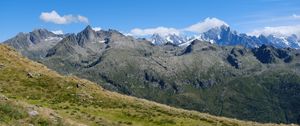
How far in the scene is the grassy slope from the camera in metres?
44.3

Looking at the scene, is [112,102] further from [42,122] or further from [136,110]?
[42,122]

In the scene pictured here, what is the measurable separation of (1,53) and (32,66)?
480 centimetres

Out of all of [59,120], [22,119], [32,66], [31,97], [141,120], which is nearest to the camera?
[22,119]

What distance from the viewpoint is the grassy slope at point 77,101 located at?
44.3 m

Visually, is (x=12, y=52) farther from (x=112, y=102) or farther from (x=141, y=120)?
(x=141, y=120)

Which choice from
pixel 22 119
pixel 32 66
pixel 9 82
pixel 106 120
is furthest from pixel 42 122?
pixel 32 66

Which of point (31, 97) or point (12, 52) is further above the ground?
point (12, 52)

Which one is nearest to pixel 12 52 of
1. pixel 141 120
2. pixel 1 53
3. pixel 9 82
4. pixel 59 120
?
pixel 1 53

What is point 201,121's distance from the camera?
4900 cm

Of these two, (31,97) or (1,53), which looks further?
(1,53)

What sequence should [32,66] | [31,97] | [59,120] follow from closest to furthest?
[59,120]
[31,97]
[32,66]

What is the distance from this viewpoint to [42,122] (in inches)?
1085

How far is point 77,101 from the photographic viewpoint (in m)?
50.0

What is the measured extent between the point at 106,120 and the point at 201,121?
39.3 ft
